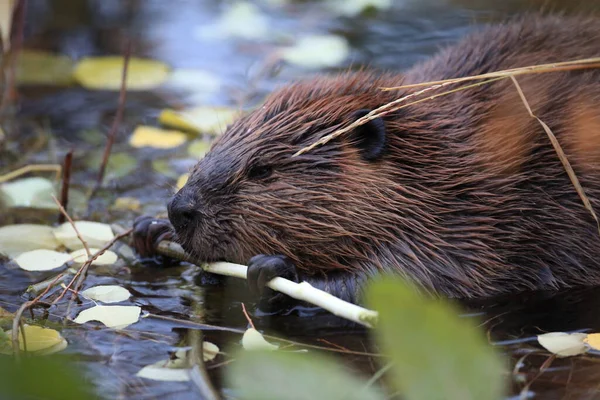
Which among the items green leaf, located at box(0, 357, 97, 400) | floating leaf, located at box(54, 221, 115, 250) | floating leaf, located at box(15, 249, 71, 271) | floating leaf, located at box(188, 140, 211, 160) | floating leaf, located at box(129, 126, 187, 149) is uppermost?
floating leaf, located at box(129, 126, 187, 149)

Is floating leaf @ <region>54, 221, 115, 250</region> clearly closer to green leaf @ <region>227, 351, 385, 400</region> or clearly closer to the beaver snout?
the beaver snout

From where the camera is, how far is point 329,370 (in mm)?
1404

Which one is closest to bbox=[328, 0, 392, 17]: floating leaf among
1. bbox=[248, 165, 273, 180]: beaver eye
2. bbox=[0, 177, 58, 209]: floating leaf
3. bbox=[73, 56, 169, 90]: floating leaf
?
bbox=[73, 56, 169, 90]: floating leaf

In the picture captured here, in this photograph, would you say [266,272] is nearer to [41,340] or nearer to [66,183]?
[41,340]

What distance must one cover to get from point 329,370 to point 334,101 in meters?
1.73

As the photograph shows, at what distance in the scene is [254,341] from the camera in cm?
251

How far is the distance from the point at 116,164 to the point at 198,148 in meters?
0.42

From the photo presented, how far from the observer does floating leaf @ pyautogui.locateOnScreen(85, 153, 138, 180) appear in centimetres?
427

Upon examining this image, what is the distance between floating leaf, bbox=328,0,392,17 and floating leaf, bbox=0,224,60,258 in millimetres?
3620

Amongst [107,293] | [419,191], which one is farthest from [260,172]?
[107,293]

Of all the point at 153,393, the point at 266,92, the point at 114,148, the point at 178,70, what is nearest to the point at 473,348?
the point at 153,393

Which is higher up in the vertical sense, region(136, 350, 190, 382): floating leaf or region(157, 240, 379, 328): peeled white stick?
region(157, 240, 379, 328): peeled white stick

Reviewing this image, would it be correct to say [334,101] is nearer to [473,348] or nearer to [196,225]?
[196,225]

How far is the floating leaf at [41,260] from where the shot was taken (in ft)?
10.3
